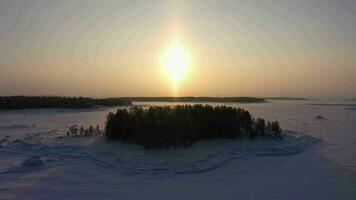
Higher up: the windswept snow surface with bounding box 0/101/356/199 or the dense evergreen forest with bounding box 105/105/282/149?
the dense evergreen forest with bounding box 105/105/282/149

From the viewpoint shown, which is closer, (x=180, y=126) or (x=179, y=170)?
(x=179, y=170)

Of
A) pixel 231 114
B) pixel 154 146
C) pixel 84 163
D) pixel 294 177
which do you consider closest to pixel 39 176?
pixel 84 163

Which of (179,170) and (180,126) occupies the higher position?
(180,126)

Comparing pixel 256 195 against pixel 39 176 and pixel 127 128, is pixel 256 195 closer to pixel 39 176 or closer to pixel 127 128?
pixel 39 176

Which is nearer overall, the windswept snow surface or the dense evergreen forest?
the windswept snow surface

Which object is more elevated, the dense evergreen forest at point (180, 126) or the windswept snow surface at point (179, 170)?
the dense evergreen forest at point (180, 126)
